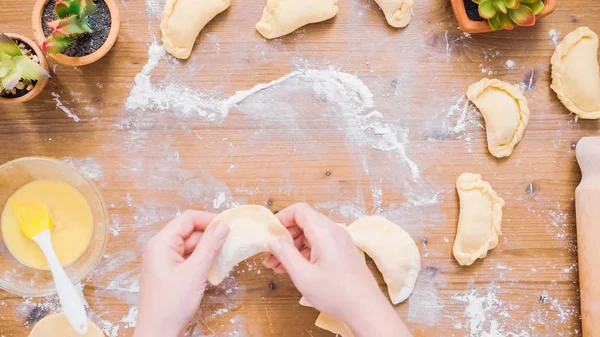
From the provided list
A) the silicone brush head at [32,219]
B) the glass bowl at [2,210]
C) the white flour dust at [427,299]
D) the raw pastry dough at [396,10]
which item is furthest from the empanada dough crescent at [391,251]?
the silicone brush head at [32,219]

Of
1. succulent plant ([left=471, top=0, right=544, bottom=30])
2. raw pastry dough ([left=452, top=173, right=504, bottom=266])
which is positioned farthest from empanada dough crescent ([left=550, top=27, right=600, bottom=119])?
raw pastry dough ([left=452, top=173, right=504, bottom=266])

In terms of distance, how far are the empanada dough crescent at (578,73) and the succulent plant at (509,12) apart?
0.47 ft

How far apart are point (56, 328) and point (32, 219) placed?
0.27 meters

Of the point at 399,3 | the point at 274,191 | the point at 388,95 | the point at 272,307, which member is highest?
the point at 399,3

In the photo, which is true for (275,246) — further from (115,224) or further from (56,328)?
(56,328)

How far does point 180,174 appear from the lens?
4.22ft

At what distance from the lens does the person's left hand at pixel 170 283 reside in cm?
105

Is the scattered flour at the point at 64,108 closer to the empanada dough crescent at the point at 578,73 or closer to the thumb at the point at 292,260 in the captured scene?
the thumb at the point at 292,260

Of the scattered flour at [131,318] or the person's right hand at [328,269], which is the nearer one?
the person's right hand at [328,269]

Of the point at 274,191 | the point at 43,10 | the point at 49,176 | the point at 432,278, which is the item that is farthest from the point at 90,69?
the point at 432,278

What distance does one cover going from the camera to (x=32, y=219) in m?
1.20

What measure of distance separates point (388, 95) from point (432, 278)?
0.45 metres

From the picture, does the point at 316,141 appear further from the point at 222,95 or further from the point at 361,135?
the point at 222,95

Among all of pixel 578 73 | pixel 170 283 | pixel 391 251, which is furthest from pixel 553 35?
pixel 170 283
